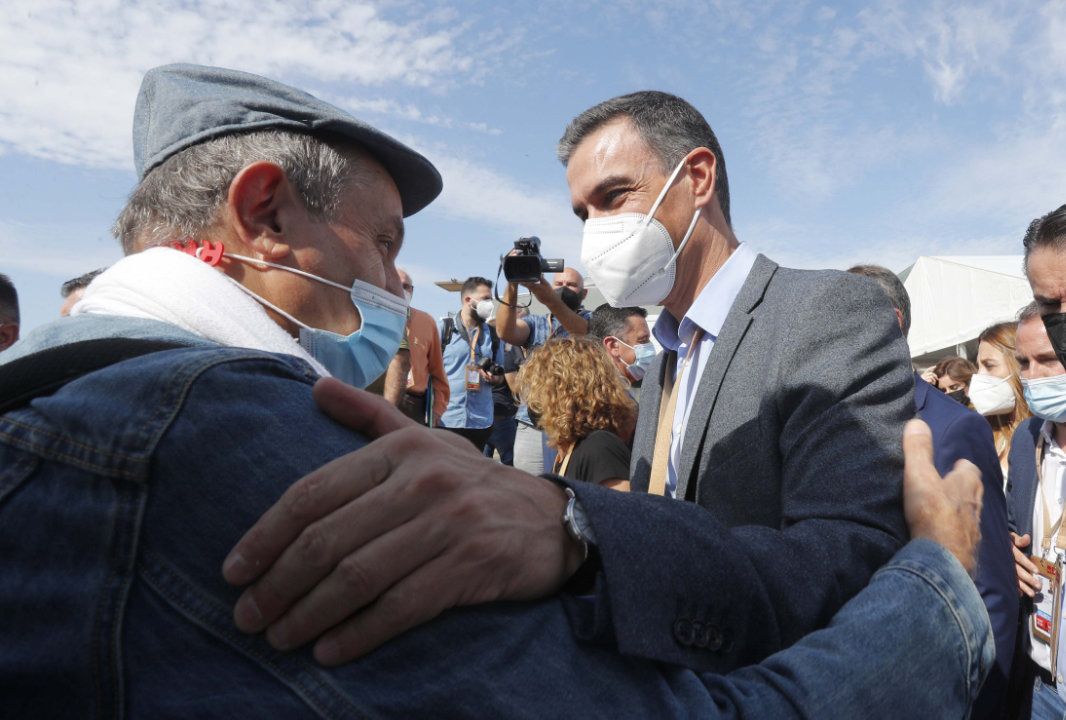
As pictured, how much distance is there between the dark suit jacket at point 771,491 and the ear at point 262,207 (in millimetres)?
847

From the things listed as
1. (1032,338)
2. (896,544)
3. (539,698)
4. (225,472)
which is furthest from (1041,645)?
(225,472)

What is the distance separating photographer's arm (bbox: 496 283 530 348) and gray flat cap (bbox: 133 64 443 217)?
445cm

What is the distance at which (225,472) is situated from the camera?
2.44 ft

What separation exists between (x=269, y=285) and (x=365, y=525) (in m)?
0.83

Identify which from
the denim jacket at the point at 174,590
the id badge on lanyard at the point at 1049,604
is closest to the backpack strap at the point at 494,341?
the id badge on lanyard at the point at 1049,604

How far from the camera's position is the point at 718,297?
7.11ft

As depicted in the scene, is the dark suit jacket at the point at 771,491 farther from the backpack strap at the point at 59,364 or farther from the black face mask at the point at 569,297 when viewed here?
the black face mask at the point at 569,297

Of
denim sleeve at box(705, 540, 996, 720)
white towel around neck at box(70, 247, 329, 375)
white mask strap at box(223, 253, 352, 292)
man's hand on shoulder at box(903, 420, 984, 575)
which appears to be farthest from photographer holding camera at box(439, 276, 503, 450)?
denim sleeve at box(705, 540, 996, 720)

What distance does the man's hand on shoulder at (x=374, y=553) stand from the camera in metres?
0.72

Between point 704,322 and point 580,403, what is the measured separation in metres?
1.98

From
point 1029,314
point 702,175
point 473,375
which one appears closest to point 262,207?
point 702,175

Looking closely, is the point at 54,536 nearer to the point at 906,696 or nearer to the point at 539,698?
the point at 539,698

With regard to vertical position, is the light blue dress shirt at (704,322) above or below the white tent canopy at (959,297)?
below

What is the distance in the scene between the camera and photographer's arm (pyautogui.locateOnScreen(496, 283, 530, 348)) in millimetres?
6154
